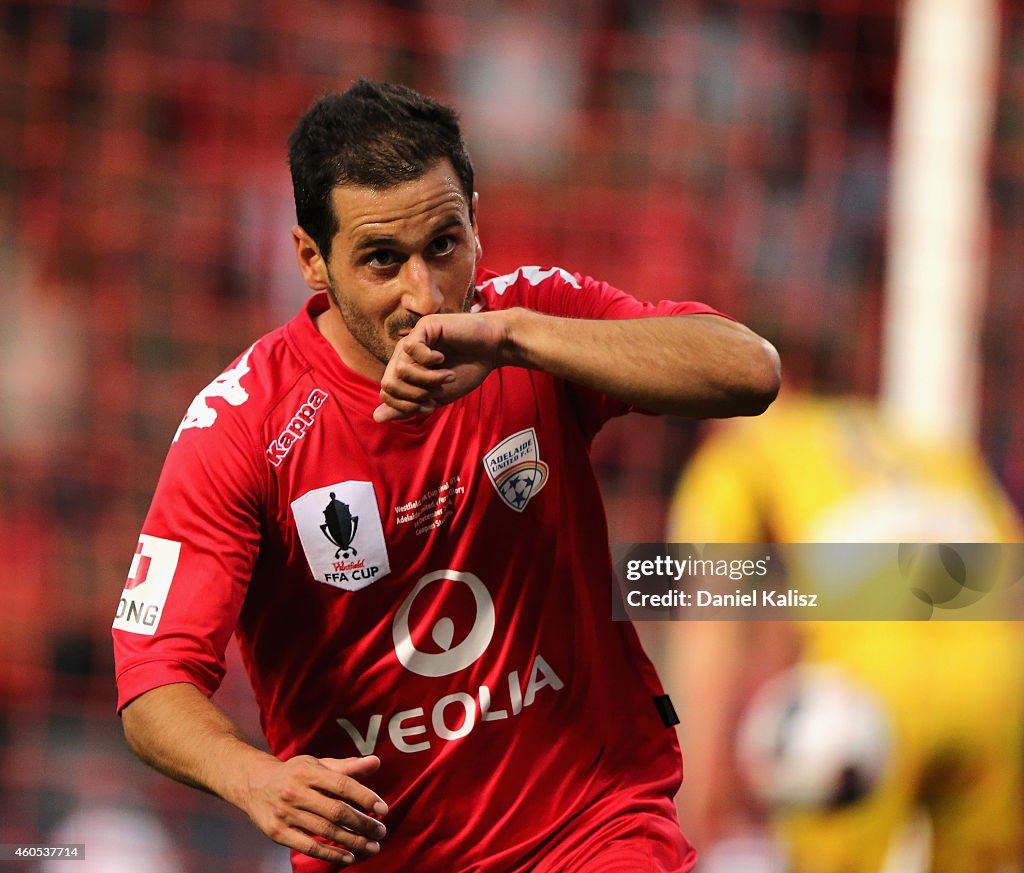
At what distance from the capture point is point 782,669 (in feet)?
16.8

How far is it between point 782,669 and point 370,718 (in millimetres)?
2868

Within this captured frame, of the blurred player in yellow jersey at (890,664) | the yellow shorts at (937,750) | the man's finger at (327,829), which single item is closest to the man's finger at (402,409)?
the man's finger at (327,829)

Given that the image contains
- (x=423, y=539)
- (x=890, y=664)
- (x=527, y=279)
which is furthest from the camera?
(x=890, y=664)

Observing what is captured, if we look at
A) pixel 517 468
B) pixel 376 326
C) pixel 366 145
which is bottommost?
pixel 517 468

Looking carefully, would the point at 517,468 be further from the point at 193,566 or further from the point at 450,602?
the point at 193,566

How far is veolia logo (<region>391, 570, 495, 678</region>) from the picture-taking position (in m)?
2.48

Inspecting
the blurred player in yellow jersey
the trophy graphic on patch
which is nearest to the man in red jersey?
the trophy graphic on patch

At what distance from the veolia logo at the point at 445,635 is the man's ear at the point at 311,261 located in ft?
1.75

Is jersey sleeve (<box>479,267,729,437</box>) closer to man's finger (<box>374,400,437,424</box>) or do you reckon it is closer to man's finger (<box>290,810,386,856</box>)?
man's finger (<box>374,400,437,424</box>)

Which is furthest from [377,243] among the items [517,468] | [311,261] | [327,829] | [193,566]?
[327,829]

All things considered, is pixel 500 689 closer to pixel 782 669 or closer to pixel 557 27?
pixel 782 669

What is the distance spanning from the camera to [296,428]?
7.91 feet

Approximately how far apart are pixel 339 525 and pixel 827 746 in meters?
2.34

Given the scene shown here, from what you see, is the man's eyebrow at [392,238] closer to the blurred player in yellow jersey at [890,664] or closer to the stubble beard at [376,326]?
the stubble beard at [376,326]
